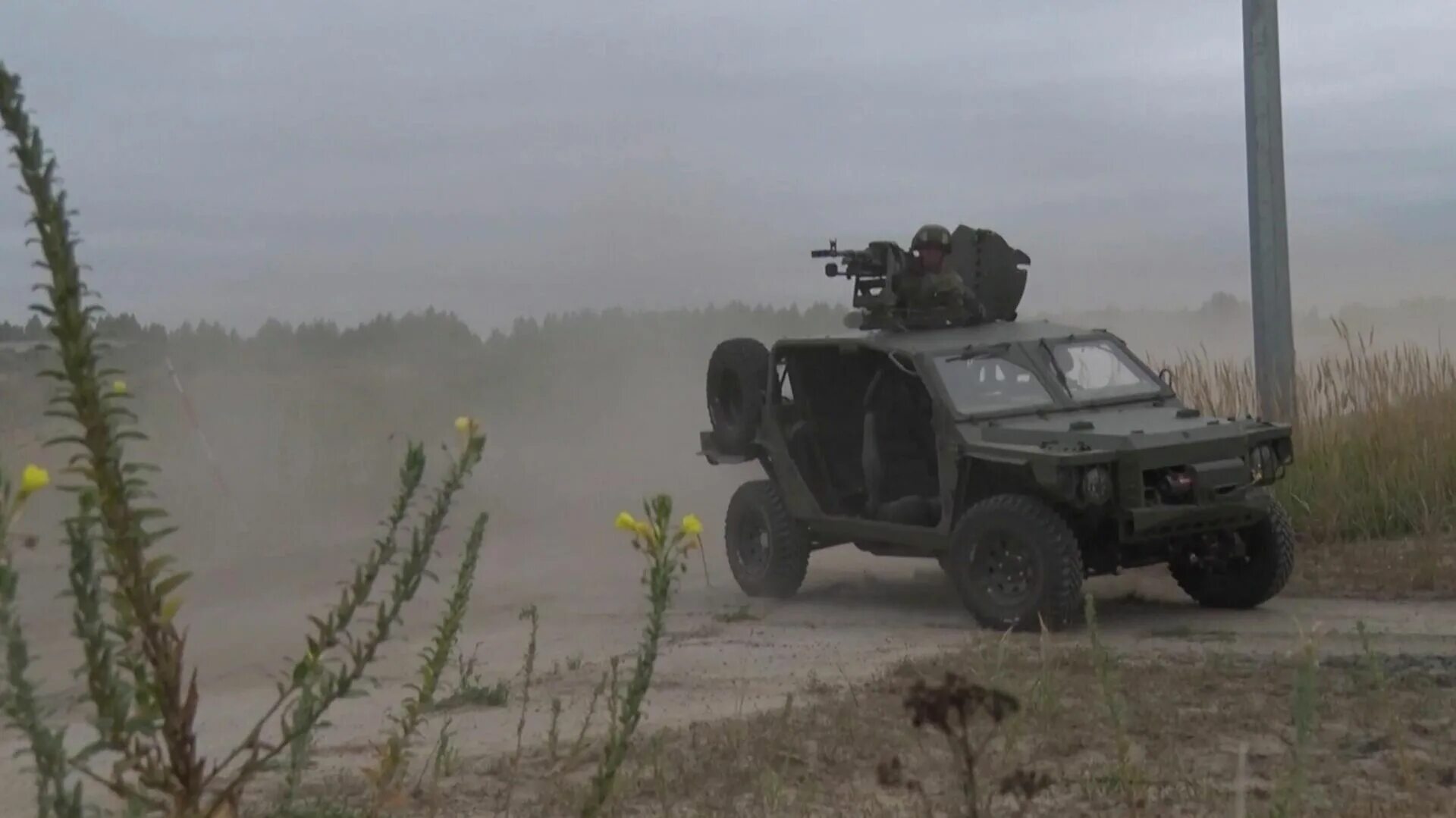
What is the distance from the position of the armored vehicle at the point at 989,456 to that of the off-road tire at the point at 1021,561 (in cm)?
1

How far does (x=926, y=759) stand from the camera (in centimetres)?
497

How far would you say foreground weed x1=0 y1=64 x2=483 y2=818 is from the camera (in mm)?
1479

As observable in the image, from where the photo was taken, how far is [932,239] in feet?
34.0

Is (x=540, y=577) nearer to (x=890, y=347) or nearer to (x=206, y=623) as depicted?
(x=206, y=623)

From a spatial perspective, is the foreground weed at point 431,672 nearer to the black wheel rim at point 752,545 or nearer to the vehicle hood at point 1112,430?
the vehicle hood at point 1112,430

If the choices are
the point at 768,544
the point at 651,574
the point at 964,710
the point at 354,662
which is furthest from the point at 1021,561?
the point at 354,662

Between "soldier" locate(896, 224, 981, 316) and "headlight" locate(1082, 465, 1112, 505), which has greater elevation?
"soldier" locate(896, 224, 981, 316)

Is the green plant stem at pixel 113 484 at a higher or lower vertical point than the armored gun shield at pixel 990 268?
lower

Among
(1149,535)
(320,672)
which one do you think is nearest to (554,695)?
(1149,535)

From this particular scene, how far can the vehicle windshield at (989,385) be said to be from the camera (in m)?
8.99

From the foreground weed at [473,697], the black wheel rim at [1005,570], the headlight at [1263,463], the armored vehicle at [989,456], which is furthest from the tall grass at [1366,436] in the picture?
the foreground weed at [473,697]

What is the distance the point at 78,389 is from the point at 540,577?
35.2 feet

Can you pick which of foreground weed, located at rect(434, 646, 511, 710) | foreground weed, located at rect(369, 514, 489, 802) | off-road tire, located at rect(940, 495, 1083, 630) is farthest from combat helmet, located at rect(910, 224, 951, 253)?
foreground weed, located at rect(369, 514, 489, 802)

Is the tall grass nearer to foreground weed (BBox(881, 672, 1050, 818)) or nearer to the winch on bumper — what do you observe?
the winch on bumper
